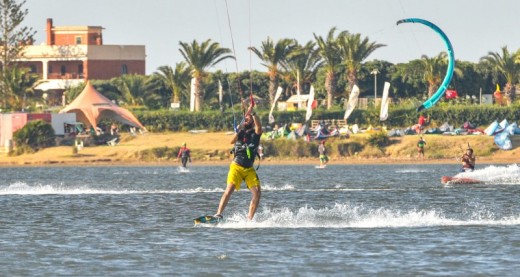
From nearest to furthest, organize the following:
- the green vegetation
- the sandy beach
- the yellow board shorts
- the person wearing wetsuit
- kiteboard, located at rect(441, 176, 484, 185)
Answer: the person wearing wetsuit < the yellow board shorts < kiteboard, located at rect(441, 176, 484, 185) < the sandy beach < the green vegetation

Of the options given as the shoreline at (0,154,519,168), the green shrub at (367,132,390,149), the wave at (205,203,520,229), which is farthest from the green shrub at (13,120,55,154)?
the wave at (205,203,520,229)

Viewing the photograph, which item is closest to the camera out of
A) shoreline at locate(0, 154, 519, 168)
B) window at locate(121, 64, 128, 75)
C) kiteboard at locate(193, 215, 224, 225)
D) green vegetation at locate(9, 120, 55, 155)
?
kiteboard at locate(193, 215, 224, 225)

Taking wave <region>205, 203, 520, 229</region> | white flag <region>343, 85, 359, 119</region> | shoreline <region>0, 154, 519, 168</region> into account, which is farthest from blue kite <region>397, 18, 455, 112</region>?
white flag <region>343, 85, 359, 119</region>

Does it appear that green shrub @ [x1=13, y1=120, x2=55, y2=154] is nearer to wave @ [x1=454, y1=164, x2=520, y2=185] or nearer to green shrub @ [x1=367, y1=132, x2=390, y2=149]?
green shrub @ [x1=367, y1=132, x2=390, y2=149]

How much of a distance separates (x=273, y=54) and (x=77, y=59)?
1455 inches

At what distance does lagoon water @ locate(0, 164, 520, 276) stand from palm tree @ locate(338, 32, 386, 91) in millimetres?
56310

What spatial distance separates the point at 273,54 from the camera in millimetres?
108500

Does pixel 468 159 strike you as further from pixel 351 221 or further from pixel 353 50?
pixel 353 50

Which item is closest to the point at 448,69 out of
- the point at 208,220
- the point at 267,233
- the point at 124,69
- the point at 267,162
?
the point at 267,162

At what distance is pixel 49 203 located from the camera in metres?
41.3

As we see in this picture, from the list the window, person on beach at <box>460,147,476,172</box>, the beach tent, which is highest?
the window

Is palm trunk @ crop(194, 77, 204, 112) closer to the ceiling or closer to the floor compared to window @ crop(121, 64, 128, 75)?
closer to the floor

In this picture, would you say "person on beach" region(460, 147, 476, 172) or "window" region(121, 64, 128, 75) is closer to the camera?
"person on beach" region(460, 147, 476, 172)

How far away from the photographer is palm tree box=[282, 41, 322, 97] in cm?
10969
